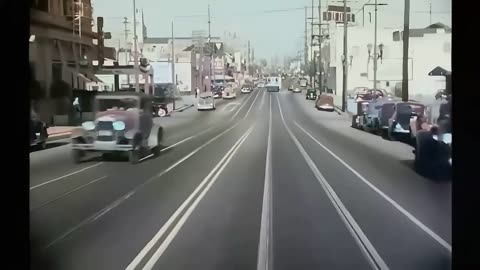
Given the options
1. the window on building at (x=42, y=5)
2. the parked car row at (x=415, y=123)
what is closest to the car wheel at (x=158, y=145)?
the window on building at (x=42, y=5)

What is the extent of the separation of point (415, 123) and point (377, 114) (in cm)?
19

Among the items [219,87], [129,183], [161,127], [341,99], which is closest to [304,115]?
[341,99]

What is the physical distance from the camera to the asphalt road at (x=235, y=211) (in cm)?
254

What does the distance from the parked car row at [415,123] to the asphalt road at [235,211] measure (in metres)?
0.10

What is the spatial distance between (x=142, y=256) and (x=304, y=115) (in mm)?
1150

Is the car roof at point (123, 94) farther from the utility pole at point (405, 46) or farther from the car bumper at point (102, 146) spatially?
the utility pole at point (405, 46)

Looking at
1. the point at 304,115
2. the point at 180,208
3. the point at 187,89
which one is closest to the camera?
the point at 180,208

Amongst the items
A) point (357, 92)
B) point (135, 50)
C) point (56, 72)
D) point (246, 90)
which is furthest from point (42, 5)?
point (357, 92)

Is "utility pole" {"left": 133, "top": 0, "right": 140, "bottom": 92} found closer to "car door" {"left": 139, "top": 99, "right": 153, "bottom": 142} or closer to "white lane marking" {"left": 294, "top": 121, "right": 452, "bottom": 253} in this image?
"car door" {"left": 139, "top": 99, "right": 153, "bottom": 142}

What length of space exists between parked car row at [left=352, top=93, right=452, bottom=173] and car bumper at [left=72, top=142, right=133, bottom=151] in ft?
3.80

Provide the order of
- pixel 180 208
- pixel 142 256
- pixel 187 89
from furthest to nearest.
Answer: pixel 187 89, pixel 180 208, pixel 142 256

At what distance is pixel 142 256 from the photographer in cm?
250

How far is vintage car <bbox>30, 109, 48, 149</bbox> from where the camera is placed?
2619 millimetres
